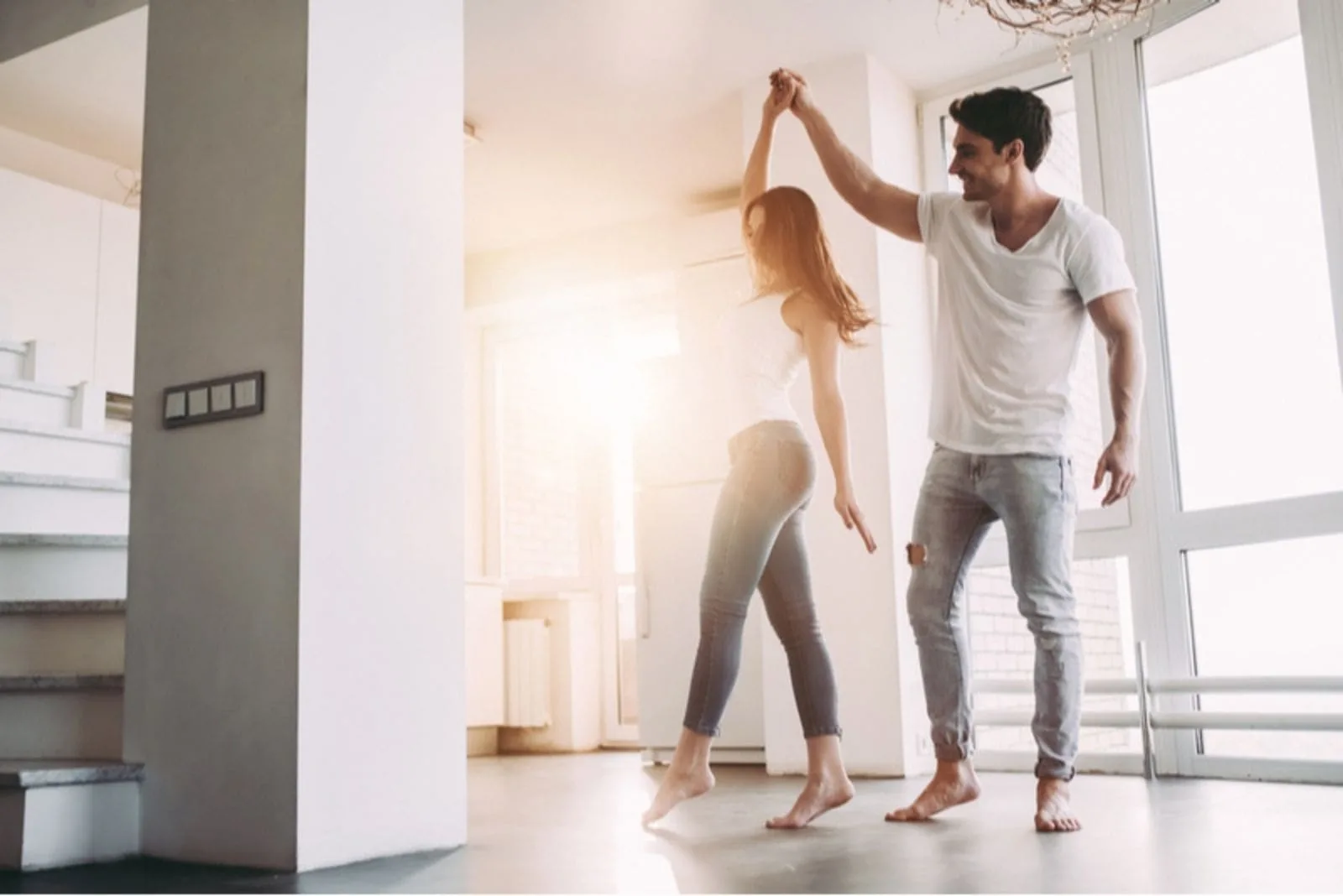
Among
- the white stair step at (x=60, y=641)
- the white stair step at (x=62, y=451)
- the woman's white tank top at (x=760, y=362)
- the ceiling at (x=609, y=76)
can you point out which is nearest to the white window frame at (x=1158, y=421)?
the ceiling at (x=609, y=76)

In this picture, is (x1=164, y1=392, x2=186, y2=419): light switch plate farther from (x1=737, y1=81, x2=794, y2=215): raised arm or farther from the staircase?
(x1=737, y1=81, x2=794, y2=215): raised arm

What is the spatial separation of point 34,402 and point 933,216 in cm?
301

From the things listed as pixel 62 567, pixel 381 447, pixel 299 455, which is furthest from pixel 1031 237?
pixel 62 567

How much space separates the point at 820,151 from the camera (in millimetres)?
2836

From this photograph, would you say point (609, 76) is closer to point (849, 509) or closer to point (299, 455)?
point (849, 509)

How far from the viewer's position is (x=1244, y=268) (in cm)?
402

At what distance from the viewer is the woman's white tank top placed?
2.82 meters

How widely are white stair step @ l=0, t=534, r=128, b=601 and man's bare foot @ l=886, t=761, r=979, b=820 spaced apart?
207 cm

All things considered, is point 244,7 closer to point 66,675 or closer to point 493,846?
point 66,675

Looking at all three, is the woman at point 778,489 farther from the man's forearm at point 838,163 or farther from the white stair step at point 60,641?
the white stair step at point 60,641

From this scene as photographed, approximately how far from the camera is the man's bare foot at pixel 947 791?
2.78 metres

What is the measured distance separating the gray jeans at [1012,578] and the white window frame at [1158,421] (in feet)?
4.80

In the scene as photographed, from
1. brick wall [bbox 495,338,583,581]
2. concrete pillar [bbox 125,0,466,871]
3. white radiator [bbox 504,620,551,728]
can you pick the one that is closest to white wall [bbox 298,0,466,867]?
concrete pillar [bbox 125,0,466,871]

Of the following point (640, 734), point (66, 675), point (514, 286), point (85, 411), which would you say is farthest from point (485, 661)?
point (66, 675)
